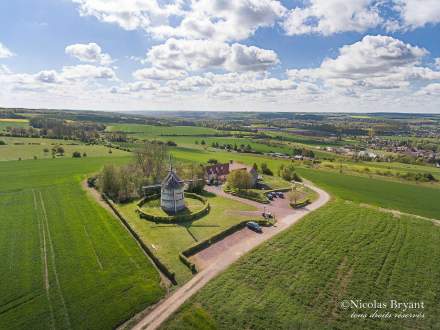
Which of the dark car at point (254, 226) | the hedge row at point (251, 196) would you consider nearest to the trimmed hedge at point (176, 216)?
the dark car at point (254, 226)

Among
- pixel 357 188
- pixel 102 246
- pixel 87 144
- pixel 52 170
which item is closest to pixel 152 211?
pixel 102 246

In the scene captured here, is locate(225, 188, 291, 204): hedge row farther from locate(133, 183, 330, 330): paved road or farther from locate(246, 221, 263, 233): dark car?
locate(246, 221, 263, 233): dark car

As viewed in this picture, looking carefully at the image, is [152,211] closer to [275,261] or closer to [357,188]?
[275,261]

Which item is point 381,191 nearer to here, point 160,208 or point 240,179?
point 240,179

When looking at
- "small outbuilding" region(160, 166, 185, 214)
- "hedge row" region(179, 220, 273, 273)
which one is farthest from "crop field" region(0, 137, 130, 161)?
"hedge row" region(179, 220, 273, 273)

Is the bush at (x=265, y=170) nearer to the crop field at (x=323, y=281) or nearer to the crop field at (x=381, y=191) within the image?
the crop field at (x=381, y=191)
